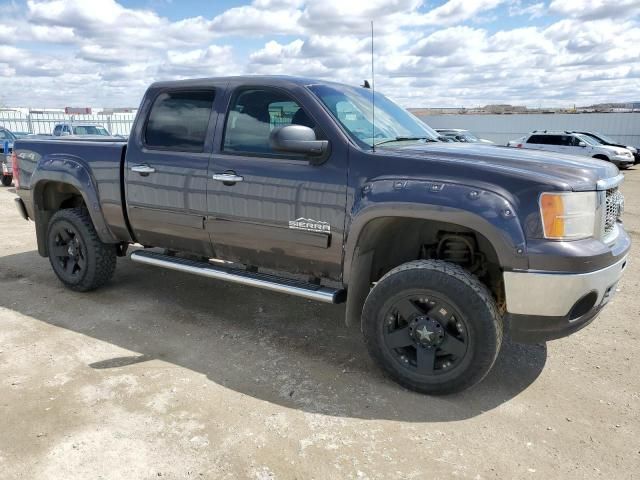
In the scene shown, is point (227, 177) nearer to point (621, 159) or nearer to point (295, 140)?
point (295, 140)

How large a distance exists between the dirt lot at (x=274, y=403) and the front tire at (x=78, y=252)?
12.4 inches

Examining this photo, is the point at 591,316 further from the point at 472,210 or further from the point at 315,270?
the point at 315,270

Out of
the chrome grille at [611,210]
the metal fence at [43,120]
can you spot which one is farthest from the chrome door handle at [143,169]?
the metal fence at [43,120]

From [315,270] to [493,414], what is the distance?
146 cm

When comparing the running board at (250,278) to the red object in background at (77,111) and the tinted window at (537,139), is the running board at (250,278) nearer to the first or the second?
the tinted window at (537,139)

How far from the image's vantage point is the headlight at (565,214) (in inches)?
112

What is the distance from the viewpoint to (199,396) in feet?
10.8

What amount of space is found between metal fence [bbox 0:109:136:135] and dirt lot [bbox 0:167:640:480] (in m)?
22.4

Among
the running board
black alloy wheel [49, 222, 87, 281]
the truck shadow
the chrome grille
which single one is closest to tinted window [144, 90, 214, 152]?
the running board

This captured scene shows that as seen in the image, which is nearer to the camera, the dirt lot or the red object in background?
the dirt lot

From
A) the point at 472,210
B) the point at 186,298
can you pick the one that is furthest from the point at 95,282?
the point at 472,210

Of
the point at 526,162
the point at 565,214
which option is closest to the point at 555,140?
the point at 526,162

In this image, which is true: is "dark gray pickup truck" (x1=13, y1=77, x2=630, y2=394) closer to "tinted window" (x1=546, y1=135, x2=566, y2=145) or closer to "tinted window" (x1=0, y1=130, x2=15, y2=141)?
"tinted window" (x1=0, y1=130, x2=15, y2=141)

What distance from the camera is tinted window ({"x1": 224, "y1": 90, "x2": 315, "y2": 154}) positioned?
381 cm
